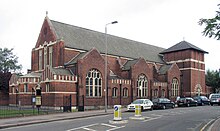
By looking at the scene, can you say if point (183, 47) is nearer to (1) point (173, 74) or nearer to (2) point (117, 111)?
(1) point (173, 74)

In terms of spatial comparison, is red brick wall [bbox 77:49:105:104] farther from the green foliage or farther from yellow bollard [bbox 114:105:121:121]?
the green foliage

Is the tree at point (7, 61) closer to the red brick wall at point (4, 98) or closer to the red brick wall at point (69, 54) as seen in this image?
the red brick wall at point (4, 98)

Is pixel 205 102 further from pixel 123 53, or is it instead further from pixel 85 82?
pixel 85 82

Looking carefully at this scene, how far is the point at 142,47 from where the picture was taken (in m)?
66.5

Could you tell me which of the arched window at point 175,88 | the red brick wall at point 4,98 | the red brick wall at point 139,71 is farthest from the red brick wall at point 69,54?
the arched window at point 175,88

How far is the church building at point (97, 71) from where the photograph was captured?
39.3 meters

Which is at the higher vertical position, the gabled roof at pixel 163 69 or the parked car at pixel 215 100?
the gabled roof at pixel 163 69

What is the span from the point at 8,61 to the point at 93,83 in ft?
151

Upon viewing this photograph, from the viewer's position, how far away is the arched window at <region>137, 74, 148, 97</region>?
50.0 metres

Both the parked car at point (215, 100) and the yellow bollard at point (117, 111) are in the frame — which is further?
the parked car at point (215, 100)

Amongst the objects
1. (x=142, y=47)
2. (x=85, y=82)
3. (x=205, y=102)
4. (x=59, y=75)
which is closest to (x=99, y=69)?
(x=85, y=82)

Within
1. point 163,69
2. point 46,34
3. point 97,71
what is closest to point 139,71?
point 97,71

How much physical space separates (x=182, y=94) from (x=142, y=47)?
45.7 ft

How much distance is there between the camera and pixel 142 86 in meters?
51.0
